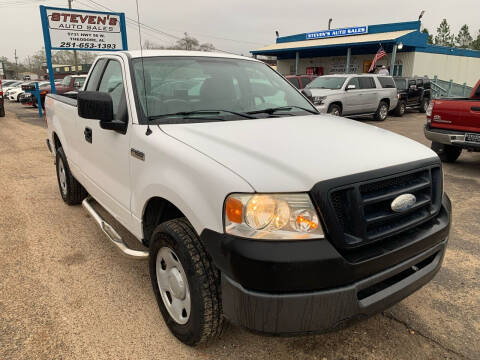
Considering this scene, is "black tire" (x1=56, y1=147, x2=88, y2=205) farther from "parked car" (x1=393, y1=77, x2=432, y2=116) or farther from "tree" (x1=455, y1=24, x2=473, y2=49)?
"tree" (x1=455, y1=24, x2=473, y2=49)

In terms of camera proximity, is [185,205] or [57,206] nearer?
[185,205]

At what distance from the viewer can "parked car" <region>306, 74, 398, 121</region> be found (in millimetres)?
12641

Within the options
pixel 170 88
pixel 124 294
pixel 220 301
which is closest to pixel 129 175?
pixel 170 88

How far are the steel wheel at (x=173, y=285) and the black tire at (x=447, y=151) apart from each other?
670 cm

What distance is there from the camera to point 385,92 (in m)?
14.9

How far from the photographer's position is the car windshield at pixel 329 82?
13.3m

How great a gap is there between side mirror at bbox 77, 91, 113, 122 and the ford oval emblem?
1.91m

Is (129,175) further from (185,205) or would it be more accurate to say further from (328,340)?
(328,340)

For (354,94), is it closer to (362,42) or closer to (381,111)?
(381,111)

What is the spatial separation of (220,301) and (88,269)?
1783 mm

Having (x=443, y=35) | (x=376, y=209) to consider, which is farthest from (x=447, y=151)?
(x=443, y=35)

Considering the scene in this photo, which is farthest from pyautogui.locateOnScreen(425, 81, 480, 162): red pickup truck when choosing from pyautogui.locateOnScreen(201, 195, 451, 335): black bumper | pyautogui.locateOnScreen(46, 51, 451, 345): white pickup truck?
pyautogui.locateOnScreen(201, 195, 451, 335): black bumper

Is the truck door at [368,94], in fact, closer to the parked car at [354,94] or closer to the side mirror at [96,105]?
the parked car at [354,94]

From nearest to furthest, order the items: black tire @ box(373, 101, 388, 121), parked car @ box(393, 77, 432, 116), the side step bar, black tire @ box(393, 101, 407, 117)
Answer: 1. the side step bar
2. black tire @ box(373, 101, 388, 121)
3. black tire @ box(393, 101, 407, 117)
4. parked car @ box(393, 77, 432, 116)
